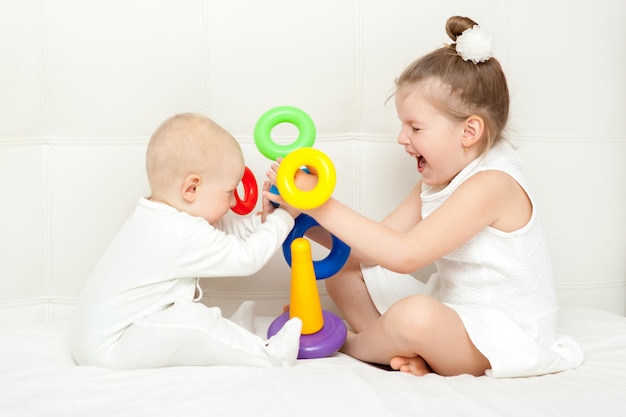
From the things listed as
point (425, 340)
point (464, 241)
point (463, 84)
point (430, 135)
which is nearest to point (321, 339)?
point (425, 340)

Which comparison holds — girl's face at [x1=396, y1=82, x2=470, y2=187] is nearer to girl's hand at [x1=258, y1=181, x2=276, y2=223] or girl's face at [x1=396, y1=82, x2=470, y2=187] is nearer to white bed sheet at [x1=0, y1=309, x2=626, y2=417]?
girl's hand at [x1=258, y1=181, x2=276, y2=223]

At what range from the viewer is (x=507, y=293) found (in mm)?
1204

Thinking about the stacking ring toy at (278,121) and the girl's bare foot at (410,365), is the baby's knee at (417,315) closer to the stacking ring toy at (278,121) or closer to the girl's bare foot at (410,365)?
the girl's bare foot at (410,365)

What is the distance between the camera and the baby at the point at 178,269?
3.51 feet

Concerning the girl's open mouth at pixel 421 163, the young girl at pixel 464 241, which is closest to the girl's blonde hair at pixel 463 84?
the young girl at pixel 464 241

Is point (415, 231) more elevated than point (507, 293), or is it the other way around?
point (415, 231)

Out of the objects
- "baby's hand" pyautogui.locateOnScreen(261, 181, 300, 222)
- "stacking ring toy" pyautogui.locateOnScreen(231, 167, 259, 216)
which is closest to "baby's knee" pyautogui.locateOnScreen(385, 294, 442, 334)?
"baby's hand" pyautogui.locateOnScreen(261, 181, 300, 222)

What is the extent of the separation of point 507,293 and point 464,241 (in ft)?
0.46

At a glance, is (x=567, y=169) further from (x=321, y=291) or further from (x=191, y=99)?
(x=191, y=99)

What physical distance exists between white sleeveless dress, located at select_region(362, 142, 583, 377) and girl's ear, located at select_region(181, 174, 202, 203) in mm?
477

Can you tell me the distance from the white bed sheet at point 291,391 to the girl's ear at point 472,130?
1.46 ft

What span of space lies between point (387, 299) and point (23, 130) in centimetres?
86

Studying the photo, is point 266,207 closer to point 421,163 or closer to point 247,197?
point 247,197

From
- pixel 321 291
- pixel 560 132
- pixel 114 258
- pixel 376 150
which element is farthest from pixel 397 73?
pixel 114 258
